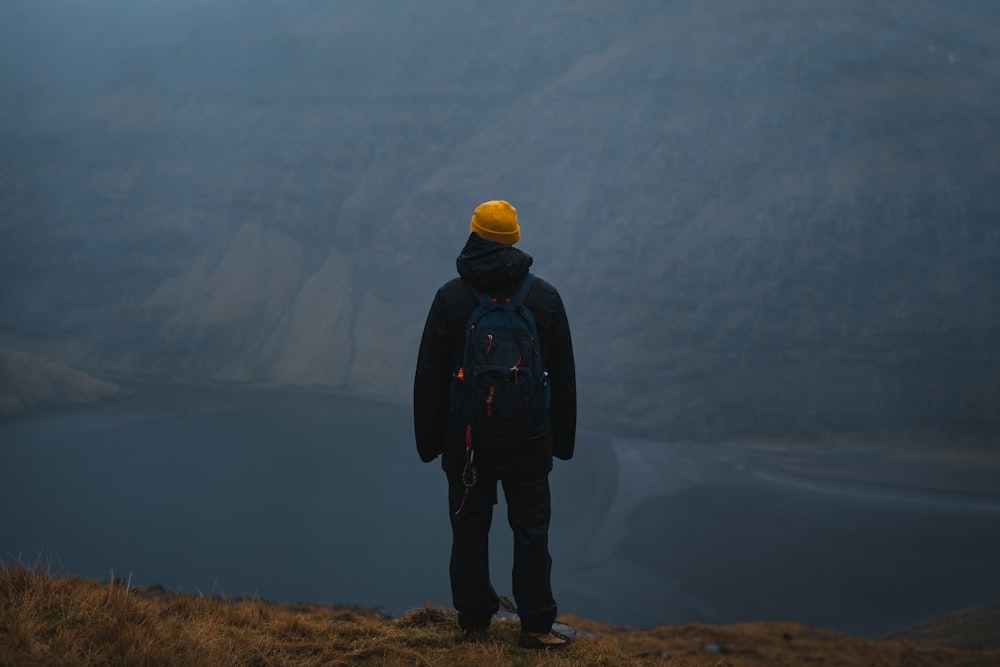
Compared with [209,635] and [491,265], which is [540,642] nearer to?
[209,635]

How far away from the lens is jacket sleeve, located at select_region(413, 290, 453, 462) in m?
2.79

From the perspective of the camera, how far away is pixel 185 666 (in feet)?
7.68

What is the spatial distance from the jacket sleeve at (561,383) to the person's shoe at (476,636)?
2.10ft

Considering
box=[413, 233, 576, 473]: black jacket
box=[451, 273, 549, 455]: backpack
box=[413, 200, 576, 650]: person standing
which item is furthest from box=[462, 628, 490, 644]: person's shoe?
box=[451, 273, 549, 455]: backpack

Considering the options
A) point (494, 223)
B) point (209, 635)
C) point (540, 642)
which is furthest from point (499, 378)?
point (209, 635)

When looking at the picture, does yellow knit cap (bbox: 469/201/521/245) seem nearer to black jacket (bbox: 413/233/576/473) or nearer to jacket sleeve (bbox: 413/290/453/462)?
black jacket (bbox: 413/233/576/473)

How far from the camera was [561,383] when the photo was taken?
9.50ft

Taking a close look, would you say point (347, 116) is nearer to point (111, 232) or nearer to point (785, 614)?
point (111, 232)

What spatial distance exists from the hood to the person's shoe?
114 centimetres

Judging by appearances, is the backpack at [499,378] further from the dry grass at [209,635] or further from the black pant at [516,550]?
the dry grass at [209,635]

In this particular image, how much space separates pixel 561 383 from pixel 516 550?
0.56 meters

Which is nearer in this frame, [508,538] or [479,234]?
[479,234]

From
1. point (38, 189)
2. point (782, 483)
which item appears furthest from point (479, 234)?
point (38, 189)

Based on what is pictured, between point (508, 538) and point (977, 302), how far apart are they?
29.9ft
